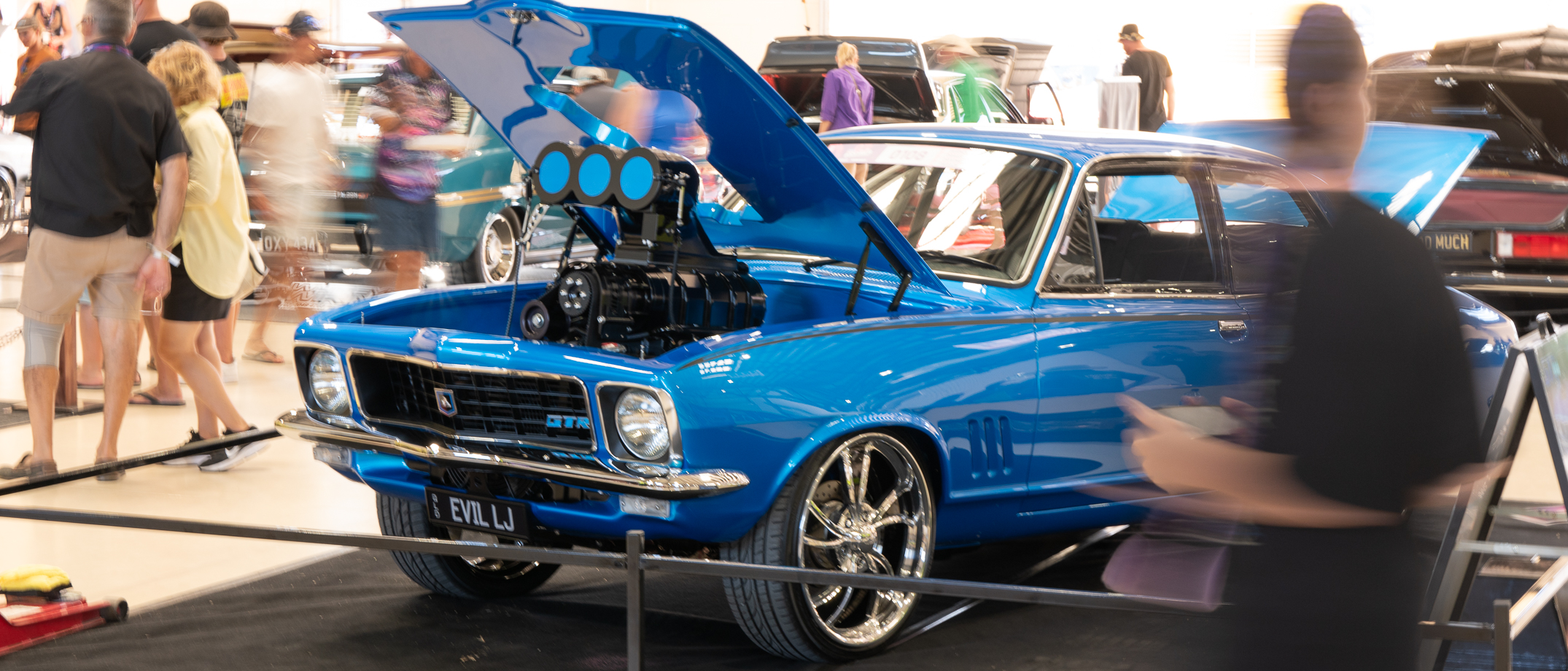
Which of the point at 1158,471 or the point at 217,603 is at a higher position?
the point at 1158,471

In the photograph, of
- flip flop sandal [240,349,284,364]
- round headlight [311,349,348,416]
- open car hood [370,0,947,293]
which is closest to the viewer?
open car hood [370,0,947,293]

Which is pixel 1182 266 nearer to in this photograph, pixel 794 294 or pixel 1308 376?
→ pixel 794 294

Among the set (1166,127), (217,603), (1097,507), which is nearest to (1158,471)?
(1097,507)

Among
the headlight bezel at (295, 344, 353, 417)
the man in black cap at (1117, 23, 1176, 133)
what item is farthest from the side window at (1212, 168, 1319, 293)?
the man in black cap at (1117, 23, 1176, 133)

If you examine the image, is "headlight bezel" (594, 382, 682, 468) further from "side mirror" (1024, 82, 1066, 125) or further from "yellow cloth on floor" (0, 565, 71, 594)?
"side mirror" (1024, 82, 1066, 125)

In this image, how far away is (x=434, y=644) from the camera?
3.98 meters

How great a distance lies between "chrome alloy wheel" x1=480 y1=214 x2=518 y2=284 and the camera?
10.2m

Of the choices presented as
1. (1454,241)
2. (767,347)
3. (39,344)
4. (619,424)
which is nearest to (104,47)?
(39,344)

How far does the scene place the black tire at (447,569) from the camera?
13.7 ft

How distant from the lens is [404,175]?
25.6ft

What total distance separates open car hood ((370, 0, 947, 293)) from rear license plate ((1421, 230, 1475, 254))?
4.80 metres

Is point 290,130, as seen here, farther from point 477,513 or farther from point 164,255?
point 477,513

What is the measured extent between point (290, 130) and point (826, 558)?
195 inches

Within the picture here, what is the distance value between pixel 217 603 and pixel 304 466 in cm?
209
